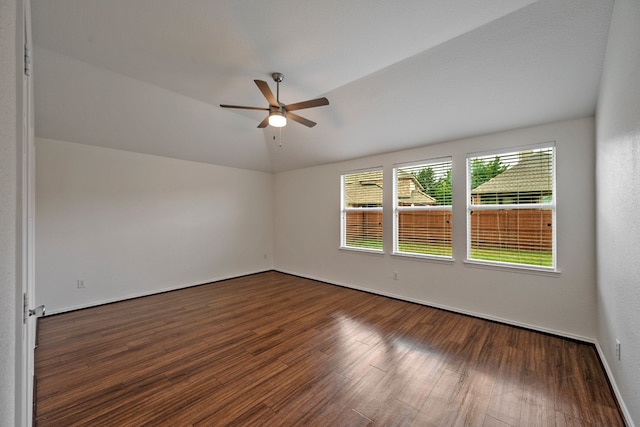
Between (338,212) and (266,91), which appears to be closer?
(266,91)

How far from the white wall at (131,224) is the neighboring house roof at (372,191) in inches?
96.2

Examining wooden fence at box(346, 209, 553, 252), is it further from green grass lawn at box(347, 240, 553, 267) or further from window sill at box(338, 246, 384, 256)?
window sill at box(338, 246, 384, 256)

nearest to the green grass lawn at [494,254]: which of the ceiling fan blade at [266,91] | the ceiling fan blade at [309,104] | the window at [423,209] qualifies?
the window at [423,209]

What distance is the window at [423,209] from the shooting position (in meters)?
3.98

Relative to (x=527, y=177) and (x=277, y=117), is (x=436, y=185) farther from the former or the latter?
(x=277, y=117)

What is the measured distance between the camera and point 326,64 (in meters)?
2.81

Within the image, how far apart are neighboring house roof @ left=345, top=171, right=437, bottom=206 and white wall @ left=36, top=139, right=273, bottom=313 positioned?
244 cm

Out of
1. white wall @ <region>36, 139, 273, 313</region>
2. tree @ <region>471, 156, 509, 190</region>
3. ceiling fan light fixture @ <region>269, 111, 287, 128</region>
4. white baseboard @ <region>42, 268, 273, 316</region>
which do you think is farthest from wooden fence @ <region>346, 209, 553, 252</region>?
white baseboard @ <region>42, 268, 273, 316</region>

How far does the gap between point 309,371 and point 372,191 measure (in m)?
3.28

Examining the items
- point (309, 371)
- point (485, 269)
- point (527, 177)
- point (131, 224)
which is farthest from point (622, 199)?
point (131, 224)

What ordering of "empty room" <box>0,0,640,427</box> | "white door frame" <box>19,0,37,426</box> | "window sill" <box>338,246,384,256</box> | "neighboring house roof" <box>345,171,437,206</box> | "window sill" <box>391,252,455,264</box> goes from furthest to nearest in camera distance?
"window sill" <box>338,246,384,256</box>, "neighboring house roof" <box>345,171,437,206</box>, "window sill" <box>391,252,455,264</box>, "empty room" <box>0,0,640,427</box>, "white door frame" <box>19,0,37,426</box>

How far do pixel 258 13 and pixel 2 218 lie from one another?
228 centimetres

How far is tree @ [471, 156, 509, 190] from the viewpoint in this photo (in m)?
3.52

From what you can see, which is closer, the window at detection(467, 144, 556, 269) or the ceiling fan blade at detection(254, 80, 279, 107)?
the ceiling fan blade at detection(254, 80, 279, 107)
